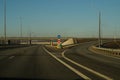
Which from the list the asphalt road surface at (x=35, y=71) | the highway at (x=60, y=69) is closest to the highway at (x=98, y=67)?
the highway at (x=60, y=69)

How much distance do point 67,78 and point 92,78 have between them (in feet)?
3.46

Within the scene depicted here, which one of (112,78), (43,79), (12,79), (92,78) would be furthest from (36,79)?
(112,78)

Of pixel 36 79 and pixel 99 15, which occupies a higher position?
pixel 99 15

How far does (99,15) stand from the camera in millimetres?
50969

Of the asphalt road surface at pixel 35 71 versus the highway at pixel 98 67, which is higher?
the asphalt road surface at pixel 35 71

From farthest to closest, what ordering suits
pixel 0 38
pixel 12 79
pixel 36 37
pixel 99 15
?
Answer: 1. pixel 36 37
2. pixel 0 38
3. pixel 99 15
4. pixel 12 79

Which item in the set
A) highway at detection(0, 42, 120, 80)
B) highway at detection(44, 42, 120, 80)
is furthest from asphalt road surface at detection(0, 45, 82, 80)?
highway at detection(44, 42, 120, 80)

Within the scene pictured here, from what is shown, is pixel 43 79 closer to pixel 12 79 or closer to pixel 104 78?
pixel 12 79

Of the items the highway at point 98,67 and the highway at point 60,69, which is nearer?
the highway at point 60,69

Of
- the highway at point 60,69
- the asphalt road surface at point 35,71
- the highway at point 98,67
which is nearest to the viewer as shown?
the asphalt road surface at point 35,71

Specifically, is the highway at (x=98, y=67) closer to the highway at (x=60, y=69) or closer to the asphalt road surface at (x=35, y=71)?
the highway at (x=60, y=69)

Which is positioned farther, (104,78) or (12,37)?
(12,37)

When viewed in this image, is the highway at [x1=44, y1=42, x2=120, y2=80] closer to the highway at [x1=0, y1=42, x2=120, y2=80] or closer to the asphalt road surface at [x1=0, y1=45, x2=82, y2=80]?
the highway at [x1=0, y1=42, x2=120, y2=80]

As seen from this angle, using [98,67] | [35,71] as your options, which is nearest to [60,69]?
[35,71]
